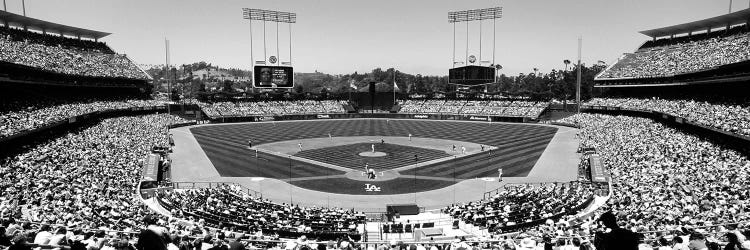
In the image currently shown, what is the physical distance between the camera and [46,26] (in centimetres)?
7206

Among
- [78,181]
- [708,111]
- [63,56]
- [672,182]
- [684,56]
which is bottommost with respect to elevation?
[78,181]

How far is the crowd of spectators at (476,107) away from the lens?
8912 cm

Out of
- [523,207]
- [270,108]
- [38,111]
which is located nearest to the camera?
[523,207]

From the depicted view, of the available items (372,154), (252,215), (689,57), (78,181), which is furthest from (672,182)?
(689,57)

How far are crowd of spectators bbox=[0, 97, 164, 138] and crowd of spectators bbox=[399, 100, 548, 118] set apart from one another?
186 feet

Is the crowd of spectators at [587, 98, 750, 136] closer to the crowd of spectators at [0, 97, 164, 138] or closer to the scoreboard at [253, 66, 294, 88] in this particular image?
the crowd of spectators at [0, 97, 164, 138]

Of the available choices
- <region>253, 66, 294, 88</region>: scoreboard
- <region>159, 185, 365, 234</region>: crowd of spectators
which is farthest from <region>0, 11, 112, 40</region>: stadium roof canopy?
<region>159, 185, 365, 234</region>: crowd of spectators

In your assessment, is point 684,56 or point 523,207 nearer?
point 523,207

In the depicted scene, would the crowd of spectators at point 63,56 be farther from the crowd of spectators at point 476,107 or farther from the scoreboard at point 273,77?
the crowd of spectators at point 476,107

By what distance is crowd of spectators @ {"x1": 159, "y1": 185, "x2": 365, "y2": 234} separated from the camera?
20.9 m

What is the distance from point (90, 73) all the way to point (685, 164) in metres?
73.6

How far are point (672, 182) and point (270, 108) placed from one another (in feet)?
260

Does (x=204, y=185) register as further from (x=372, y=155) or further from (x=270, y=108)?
(x=270, y=108)

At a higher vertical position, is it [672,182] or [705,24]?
[705,24]
